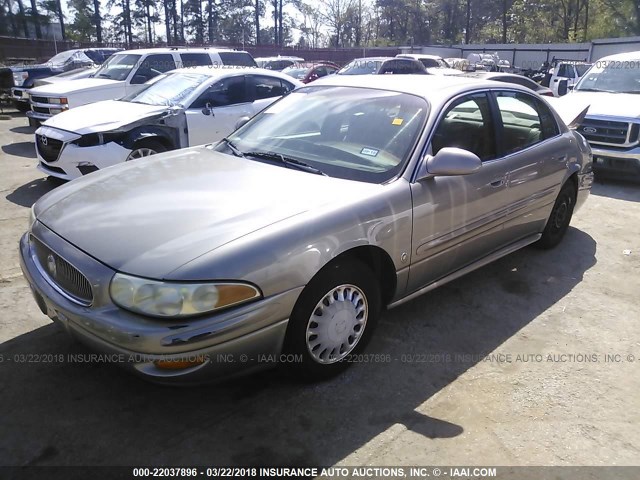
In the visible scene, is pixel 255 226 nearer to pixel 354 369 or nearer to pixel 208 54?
pixel 354 369

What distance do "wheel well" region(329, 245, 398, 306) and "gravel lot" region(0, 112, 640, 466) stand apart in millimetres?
392

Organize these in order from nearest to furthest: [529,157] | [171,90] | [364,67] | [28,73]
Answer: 1. [529,157]
2. [171,90]
3. [28,73]
4. [364,67]

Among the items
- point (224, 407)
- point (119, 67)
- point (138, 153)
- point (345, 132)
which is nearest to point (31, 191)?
point (138, 153)

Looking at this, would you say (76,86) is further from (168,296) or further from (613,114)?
(613,114)

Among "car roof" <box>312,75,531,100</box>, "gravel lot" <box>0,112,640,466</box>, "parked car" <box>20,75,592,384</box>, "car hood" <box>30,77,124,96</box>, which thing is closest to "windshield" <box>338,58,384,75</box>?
"car hood" <box>30,77,124,96</box>

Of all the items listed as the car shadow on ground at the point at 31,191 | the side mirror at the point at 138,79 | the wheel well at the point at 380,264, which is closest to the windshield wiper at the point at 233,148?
the wheel well at the point at 380,264

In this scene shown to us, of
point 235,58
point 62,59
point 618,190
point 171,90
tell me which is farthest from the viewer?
point 62,59

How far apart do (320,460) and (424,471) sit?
476 mm

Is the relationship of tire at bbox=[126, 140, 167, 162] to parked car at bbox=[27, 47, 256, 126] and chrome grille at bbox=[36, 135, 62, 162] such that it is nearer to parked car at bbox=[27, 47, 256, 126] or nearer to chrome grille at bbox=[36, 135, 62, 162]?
chrome grille at bbox=[36, 135, 62, 162]

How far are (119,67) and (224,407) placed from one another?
31.4 feet

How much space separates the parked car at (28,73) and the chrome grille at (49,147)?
21.5 ft

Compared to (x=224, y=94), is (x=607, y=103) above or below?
below

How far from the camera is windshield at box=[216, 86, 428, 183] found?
320 cm

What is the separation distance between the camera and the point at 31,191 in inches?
262
